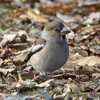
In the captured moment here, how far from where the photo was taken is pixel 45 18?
459 inches

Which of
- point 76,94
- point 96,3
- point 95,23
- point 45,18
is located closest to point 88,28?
point 95,23

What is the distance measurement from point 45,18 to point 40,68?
432 centimetres

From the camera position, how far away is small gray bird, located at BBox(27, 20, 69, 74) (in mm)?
7246

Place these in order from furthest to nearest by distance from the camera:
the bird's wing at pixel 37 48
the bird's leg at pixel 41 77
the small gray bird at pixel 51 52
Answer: the bird's leg at pixel 41 77 → the bird's wing at pixel 37 48 → the small gray bird at pixel 51 52

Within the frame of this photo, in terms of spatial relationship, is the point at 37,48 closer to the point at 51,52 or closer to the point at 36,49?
the point at 36,49

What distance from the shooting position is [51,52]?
724 cm

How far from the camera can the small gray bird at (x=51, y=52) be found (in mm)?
7246

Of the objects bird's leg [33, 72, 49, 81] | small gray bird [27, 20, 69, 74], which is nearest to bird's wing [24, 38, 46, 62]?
small gray bird [27, 20, 69, 74]

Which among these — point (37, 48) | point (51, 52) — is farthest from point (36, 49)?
point (51, 52)

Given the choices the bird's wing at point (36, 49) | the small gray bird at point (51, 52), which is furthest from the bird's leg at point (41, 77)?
the bird's wing at point (36, 49)

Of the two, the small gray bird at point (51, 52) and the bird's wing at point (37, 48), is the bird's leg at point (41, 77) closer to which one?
the small gray bird at point (51, 52)

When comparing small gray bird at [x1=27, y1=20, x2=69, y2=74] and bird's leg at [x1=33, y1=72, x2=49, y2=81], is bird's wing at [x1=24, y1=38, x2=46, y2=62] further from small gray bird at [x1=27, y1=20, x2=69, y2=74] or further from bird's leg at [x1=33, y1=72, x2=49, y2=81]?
bird's leg at [x1=33, y1=72, x2=49, y2=81]

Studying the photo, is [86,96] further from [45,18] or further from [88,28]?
[45,18]

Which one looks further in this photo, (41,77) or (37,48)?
(41,77)
